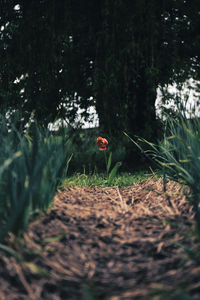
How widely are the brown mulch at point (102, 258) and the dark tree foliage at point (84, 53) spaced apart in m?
2.62

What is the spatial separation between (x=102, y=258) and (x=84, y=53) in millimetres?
5033

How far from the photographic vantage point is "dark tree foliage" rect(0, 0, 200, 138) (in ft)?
14.2

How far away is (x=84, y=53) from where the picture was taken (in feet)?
18.5

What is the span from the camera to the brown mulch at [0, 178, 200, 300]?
3.16ft

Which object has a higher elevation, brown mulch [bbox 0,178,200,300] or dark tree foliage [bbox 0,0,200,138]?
dark tree foliage [bbox 0,0,200,138]

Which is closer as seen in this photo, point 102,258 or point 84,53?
point 102,258

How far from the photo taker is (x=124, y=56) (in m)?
4.49

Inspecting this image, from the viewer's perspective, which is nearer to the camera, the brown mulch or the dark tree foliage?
the brown mulch

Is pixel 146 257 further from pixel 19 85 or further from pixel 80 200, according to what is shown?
pixel 19 85

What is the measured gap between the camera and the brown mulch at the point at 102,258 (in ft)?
3.16

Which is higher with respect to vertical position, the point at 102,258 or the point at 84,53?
the point at 84,53

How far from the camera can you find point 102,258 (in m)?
1.20

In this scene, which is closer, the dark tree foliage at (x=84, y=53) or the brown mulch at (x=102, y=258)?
the brown mulch at (x=102, y=258)

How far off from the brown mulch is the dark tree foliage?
103 inches
